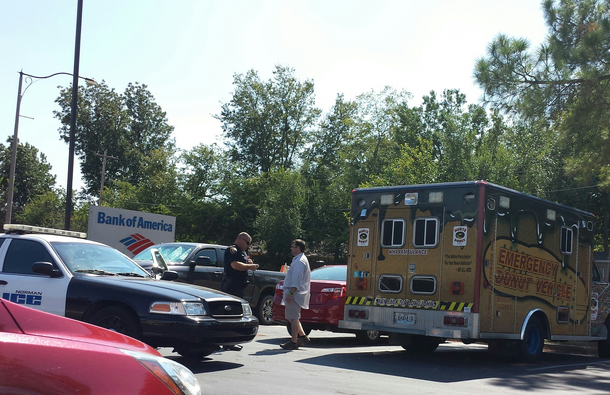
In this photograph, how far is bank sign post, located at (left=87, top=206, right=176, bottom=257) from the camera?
22344mm

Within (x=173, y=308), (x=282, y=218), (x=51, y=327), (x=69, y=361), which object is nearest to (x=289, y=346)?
(x=173, y=308)

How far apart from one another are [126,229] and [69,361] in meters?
21.4

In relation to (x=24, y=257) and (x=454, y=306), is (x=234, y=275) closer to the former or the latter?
(x=454, y=306)

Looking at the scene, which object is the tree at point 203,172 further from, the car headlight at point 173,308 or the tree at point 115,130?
the car headlight at point 173,308

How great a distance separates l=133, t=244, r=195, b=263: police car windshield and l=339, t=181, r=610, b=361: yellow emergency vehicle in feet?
16.4

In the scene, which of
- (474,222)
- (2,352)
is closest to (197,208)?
(474,222)

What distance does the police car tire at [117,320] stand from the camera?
23.3ft

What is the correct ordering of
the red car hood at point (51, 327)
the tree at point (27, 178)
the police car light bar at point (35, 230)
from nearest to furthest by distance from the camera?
the red car hood at point (51, 327) < the police car light bar at point (35, 230) < the tree at point (27, 178)

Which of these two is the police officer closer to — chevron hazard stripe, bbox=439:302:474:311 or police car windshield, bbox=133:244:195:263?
chevron hazard stripe, bbox=439:302:474:311

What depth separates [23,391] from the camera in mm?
2463

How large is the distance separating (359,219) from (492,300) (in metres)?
2.63

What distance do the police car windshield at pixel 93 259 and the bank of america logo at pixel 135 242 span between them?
15.4 metres

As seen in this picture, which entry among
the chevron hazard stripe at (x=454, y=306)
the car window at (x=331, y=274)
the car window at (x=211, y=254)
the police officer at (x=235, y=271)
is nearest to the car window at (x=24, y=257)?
the police officer at (x=235, y=271)

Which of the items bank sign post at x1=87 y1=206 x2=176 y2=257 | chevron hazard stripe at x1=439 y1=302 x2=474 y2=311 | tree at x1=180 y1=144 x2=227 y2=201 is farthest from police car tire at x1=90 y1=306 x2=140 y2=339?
tree at x1=180 y1=144 x2=227 y2=201
